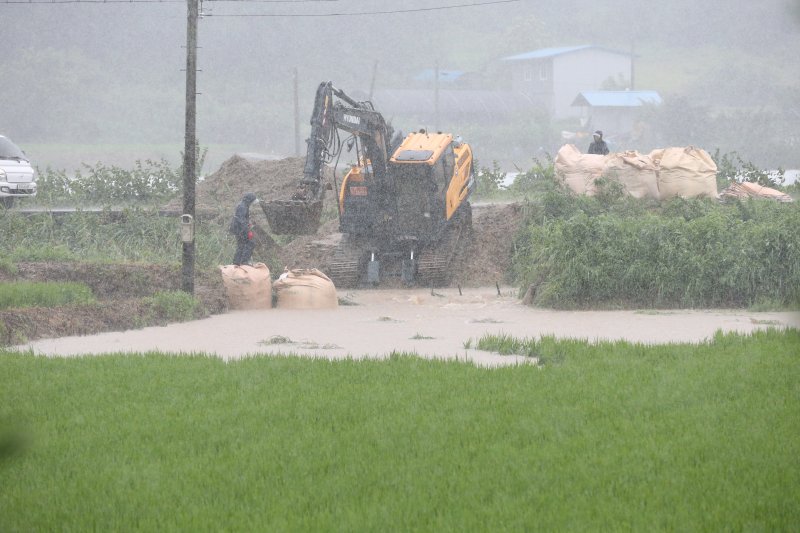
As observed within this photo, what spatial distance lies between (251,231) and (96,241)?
553 cm

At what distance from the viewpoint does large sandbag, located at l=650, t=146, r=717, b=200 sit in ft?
80.4

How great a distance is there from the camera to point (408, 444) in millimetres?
8125

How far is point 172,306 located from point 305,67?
66042mm

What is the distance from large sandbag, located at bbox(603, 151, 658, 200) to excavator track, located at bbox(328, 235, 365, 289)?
5706 mm

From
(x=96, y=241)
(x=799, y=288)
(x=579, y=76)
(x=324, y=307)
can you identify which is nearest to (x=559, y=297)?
(x=324, y=307)

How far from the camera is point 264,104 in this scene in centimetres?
7562

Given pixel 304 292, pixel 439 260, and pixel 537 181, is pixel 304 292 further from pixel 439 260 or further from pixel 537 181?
pixel 537 181

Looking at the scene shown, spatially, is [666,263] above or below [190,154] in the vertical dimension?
below

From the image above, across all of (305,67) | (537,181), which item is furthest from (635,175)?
(305,67)

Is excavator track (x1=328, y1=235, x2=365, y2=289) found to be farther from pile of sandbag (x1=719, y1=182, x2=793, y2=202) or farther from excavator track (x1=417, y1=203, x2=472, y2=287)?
pile of sandbag (x1=719, y1=182, x2=793, y2=202)

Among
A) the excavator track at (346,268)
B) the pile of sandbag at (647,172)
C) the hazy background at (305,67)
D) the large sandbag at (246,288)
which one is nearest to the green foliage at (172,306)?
the large sandbag at (246,288)

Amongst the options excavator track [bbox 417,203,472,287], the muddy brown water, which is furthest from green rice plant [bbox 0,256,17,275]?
excavator track [bbox 417,203,472,287]

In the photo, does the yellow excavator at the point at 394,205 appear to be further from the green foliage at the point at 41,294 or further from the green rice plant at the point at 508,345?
the green rice plant at the point at 508,345

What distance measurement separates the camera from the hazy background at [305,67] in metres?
66.7
